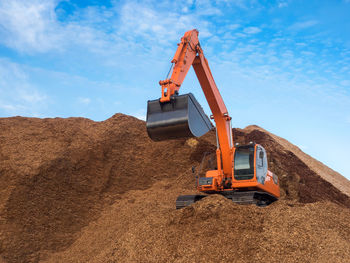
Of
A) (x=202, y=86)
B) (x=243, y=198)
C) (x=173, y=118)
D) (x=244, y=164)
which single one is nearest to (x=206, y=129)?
(x=173, y=118)

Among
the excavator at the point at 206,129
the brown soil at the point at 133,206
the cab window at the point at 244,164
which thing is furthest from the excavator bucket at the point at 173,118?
the cab window at the point at 244,164

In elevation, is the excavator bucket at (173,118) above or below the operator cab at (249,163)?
above

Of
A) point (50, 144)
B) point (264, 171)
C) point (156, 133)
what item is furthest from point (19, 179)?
point (264, 171)

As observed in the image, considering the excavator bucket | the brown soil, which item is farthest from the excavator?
the brown soil

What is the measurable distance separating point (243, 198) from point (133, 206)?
5.23 metres

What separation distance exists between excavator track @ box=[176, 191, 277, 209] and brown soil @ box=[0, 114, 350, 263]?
602 millimetres

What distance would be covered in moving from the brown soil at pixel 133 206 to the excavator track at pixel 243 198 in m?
0.60

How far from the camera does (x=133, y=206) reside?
43.0 feet

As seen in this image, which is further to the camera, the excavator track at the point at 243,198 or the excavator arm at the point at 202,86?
the excavator track at the point at 243,198

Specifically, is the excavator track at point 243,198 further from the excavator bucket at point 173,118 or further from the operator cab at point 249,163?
the excavator bucket at point 173,118

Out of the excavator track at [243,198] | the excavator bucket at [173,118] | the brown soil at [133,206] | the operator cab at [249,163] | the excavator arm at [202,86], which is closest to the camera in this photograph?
the brown soil at [133,206]

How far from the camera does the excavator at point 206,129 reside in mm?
7945

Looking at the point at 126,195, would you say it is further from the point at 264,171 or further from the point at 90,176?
the point at 264,171

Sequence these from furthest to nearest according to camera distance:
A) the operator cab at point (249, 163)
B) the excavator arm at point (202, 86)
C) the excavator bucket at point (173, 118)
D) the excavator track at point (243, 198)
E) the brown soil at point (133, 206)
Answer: the operator cab at point (249, 163)
the excavator track at point (243, 198)
the excavator arm at point (202, 86)
the excavator bucket at point (173, 118)
the brown soil at point (133, 206)
